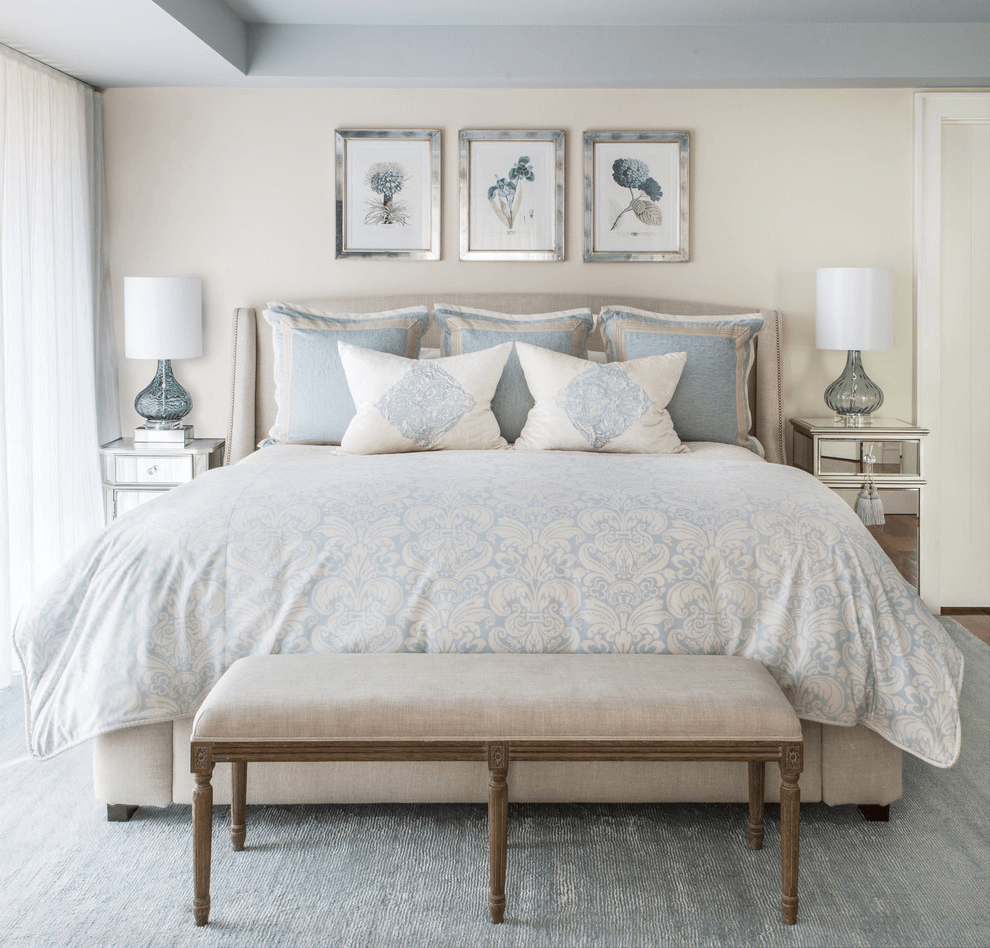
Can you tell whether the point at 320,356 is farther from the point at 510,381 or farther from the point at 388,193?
the point at 388,193

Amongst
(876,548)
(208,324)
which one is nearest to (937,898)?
(876,548)

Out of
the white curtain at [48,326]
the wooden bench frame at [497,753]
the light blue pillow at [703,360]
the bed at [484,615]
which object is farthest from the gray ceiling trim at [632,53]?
the wooden bench frame at [497,753]

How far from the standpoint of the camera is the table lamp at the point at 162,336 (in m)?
3.78

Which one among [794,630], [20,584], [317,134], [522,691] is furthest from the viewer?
[317,134]

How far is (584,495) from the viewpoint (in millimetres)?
2205

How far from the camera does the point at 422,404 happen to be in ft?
10.1

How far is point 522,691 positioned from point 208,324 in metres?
2.98

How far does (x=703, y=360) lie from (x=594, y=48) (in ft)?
4.89

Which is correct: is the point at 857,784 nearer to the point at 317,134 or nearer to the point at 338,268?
the point at 338,268

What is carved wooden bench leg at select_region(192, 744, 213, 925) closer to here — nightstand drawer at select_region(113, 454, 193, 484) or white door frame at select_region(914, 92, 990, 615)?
nightstand drawer at select_region(113, 454, 193, 484)

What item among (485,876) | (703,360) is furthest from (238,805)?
(703,360)

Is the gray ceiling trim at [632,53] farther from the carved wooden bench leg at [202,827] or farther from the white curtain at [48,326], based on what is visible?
the carved wooden bench leg at [202,827]

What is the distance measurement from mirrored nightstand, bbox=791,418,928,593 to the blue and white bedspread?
1685 mm

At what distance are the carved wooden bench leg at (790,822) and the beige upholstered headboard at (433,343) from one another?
7.79ft
